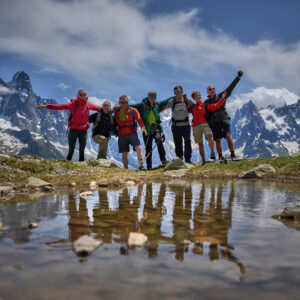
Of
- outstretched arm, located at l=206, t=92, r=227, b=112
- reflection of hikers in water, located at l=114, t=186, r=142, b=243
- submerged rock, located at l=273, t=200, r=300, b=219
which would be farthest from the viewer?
outstretched arm, located at l=206, t=92, r=227, b=112

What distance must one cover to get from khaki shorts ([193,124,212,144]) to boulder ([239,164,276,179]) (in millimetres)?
4041

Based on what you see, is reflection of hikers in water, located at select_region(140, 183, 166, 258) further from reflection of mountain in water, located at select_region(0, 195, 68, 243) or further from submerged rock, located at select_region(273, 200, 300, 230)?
submerged rock, located at select_region(273, 200, 300, 230)

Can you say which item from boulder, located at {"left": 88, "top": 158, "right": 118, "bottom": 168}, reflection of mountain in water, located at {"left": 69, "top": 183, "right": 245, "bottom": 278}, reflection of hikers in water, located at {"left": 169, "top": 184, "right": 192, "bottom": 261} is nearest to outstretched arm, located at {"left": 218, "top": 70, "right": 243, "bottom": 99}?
boulder, located at {"left": 88, "top": 158, "right": 118, "bottom": 168}

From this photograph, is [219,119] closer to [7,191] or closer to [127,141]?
[127,141]

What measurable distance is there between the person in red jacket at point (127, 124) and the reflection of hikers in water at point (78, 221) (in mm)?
10898

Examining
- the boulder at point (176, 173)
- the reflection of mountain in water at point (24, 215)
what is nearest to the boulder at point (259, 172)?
the boulder at point (176, 173)

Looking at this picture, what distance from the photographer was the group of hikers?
55.0ft

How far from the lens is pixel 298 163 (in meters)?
14.5

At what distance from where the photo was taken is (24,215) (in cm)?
500

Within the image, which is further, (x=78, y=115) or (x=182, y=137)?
(x=182, y=137)

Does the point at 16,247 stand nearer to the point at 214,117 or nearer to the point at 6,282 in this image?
the point at 6,282

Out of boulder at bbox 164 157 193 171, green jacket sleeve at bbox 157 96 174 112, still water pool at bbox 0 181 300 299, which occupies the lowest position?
still water pool at bbox 0 181 300 299

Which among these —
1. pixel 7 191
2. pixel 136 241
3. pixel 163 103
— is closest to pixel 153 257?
pixel 136 241

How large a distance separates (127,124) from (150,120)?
5.91ft
